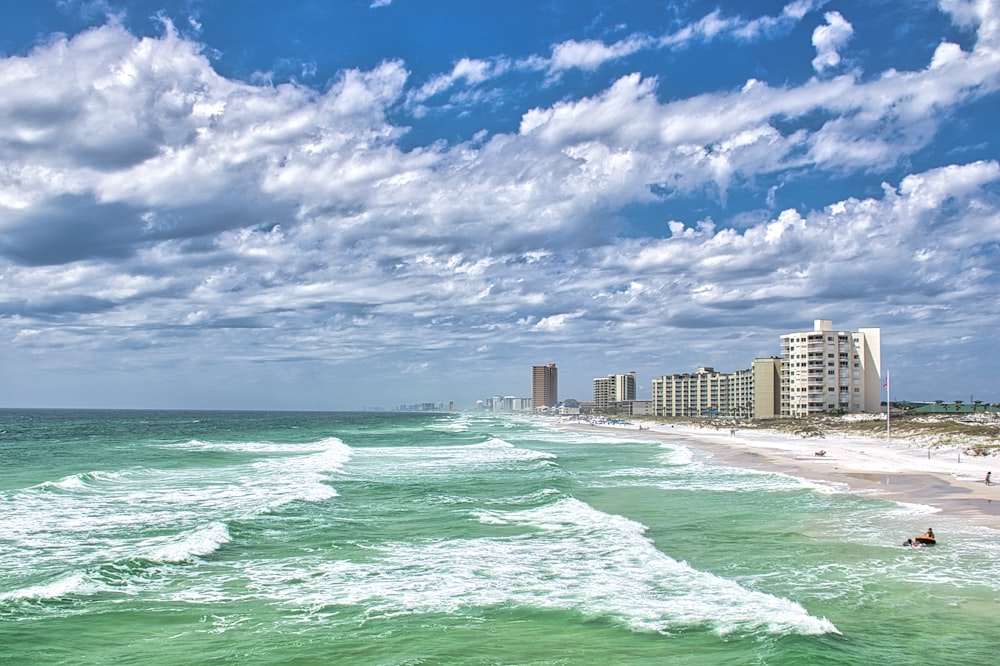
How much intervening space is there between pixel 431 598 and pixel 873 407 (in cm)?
13222

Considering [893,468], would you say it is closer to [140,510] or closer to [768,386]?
[140,510]

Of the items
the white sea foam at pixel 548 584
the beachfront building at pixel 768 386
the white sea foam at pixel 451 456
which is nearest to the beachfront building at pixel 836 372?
the beachfront building at pixel 768 386

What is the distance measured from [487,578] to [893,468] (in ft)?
121

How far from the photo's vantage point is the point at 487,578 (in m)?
18.5

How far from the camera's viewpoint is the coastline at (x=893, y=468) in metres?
31.3

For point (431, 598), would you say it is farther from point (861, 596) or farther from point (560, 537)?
point (861, 596)

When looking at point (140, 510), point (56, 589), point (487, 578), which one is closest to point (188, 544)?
point (56, 589)

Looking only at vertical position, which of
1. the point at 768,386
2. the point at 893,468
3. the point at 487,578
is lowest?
the point at 893,468

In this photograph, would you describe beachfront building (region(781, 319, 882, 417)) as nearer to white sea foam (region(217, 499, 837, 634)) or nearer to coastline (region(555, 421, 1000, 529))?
coastline (region(555, 421, 1000, 529))

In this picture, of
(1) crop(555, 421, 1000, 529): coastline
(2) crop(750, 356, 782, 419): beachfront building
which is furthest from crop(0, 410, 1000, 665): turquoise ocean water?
(2) crop(750, 356, 782, 419): beachfront building

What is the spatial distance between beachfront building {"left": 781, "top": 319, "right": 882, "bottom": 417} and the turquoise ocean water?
100248 millimetres

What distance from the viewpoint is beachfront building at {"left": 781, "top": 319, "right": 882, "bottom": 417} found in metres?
128

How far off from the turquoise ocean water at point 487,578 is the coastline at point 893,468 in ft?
8.65

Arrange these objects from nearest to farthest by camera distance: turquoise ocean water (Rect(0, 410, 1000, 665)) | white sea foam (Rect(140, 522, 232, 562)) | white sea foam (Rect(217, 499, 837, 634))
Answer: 1. turquoise ocean water (Rect(0, 410, 1000, 665))
2. white sea foam (Rect(217, 499, 837, 634))
3. white sea foam (Rect(140, 522, 232, 562))
